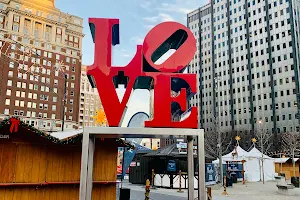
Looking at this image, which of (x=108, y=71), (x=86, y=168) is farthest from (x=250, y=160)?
(x=86, y=168)

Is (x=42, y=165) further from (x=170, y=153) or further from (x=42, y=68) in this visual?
(x=42, y=68)

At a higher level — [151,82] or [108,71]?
[108,71]

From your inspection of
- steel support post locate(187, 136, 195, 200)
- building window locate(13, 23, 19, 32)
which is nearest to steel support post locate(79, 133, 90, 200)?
steel support post locate(187, 136, 195, 200)

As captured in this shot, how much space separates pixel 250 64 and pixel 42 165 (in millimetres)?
92742

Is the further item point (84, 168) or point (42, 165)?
point (42, 165)

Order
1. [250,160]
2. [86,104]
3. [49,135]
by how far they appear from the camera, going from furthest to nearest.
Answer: [86,104] < [250,160] < [49,135]

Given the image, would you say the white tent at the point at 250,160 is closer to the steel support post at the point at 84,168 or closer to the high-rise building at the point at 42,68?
the steel support post at the point at 84,168

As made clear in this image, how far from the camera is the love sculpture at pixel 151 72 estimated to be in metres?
8.27

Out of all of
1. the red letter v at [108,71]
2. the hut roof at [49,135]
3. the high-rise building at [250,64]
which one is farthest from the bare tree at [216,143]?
the red letter v at [108,71]

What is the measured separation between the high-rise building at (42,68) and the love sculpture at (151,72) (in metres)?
76.6

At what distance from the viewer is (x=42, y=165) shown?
1118 centimetres

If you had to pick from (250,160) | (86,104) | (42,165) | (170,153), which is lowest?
(250,160)

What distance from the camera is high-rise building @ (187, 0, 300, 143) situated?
85.8m

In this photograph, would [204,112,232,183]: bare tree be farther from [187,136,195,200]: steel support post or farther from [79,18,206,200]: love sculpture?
[79,18,206,200]: love sculpture
